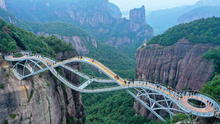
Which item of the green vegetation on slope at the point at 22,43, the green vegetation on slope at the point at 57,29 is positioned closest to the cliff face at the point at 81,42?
the green vegetation on slope at the point at 57,29

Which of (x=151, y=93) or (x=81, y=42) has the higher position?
(x=151, y=93)

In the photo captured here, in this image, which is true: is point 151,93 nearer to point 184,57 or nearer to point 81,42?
point 184,57

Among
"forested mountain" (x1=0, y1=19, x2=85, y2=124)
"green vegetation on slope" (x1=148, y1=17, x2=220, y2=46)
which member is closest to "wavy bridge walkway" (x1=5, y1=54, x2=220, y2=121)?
"forested mountain" (x1=0, y1=19, x2=85, y2=124)

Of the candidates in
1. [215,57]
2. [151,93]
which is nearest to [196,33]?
[215,57]

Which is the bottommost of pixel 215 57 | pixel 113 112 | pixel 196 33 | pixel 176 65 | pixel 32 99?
pixel 113 112

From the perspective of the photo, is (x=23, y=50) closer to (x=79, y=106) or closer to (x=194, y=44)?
(x=79, y=106)

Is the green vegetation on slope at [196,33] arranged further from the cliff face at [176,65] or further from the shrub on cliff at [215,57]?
the shrub on cliff at [215,57]
